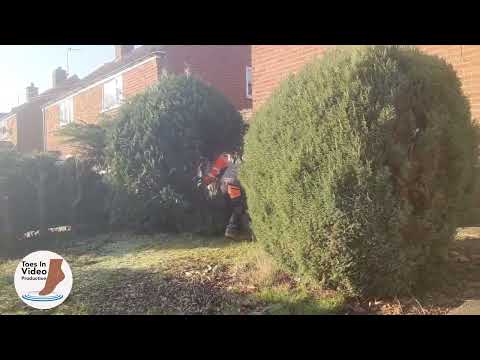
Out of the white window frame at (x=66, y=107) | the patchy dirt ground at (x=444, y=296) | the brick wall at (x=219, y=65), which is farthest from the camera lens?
the white window frame at (x=66, y=107)

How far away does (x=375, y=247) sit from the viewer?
3.51m

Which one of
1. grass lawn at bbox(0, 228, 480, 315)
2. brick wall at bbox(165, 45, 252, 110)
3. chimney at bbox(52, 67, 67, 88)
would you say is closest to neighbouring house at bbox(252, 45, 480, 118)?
brick wall at bbox(165, 45, 252, 110)

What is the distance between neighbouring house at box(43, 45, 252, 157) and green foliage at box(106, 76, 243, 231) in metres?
1.86

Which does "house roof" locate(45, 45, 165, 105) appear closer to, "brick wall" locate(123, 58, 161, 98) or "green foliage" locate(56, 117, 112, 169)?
"brick wall" locate(123, 58, 161, 98)

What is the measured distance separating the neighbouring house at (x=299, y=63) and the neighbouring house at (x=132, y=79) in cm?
69

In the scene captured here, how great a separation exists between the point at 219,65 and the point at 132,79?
222 centimetres

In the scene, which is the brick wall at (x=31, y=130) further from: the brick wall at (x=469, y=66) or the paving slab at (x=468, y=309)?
the paving slab at (x=468, y=309)

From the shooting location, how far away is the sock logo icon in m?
3.73

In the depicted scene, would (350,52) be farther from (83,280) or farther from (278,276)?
(83,280)

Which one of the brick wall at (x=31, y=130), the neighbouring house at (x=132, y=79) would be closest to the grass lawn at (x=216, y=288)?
the neighbouring house at (x=132, y=79)

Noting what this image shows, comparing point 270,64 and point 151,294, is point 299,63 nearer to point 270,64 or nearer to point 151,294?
point 270,64

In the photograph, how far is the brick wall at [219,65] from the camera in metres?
8.66
